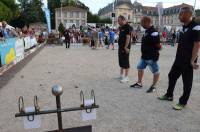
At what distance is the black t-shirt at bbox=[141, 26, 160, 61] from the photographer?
6551mm

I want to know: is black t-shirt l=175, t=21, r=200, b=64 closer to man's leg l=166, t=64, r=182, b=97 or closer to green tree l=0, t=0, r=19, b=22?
man's leg l=166, t=64, r=182, b=97

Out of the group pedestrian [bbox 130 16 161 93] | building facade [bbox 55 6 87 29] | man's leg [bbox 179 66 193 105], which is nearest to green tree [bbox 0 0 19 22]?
building facade [bbox 55 6 87 29]

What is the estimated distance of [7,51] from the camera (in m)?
10.1

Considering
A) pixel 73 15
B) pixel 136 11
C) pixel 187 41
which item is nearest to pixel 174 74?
pixel 187 41

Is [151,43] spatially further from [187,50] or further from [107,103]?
[107,103]

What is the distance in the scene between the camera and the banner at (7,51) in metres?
9.58

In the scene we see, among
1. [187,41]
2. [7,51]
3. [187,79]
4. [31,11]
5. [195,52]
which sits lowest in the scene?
[187,79]

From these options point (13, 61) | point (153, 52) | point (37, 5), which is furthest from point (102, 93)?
point (37, 5)

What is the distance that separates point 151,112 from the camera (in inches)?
207

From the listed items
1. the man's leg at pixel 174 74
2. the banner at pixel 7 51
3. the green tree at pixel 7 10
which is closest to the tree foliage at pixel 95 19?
the green tree at pixel 7 10

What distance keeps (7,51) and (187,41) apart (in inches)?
267

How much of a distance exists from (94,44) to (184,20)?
1789cm

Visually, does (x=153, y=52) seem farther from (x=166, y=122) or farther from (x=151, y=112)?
(x=166, y=122)

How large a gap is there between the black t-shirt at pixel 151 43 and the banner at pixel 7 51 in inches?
198
